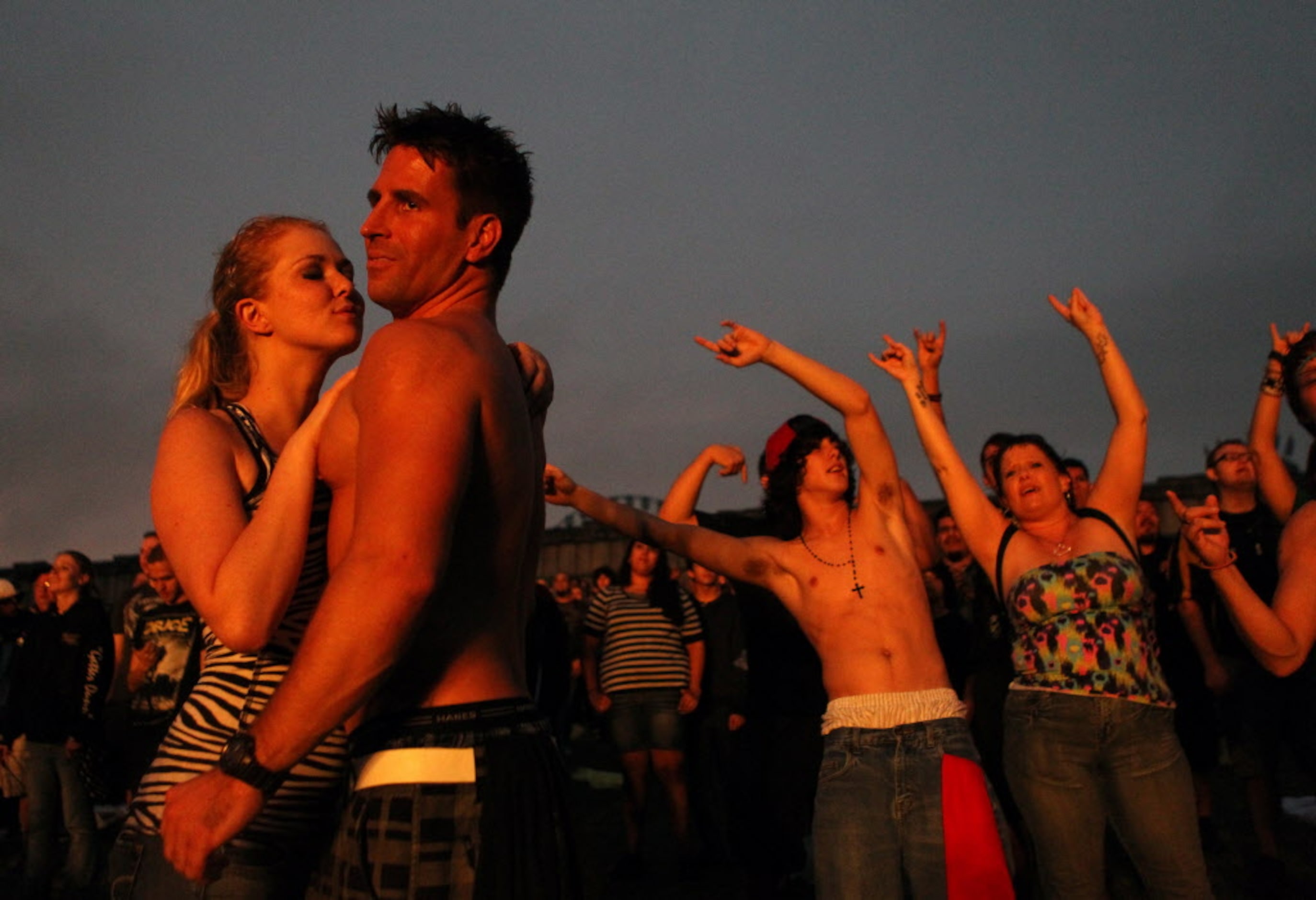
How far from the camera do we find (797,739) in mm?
6473

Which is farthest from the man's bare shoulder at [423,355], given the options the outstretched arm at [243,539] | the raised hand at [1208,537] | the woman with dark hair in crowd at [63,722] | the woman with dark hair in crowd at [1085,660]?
the woman with dark hair in crowd at [63,722]

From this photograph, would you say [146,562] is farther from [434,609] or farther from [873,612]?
[434,609]

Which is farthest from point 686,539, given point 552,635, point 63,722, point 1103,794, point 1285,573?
point 63,722

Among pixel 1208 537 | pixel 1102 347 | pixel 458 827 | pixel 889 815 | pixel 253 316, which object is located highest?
pixel 1102 347

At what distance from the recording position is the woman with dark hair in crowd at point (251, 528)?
92.0 inches

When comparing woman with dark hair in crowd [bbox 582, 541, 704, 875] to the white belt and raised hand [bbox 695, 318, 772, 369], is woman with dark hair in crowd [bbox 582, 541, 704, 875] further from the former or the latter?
the white belt

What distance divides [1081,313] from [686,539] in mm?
2077

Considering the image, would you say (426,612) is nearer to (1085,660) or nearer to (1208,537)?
(1208,537)

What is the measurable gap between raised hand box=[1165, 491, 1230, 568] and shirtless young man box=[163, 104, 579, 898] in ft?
7.60

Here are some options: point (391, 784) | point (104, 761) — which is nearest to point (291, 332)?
point (391, 784)

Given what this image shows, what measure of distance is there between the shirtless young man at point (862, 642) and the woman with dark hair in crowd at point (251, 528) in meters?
2.32

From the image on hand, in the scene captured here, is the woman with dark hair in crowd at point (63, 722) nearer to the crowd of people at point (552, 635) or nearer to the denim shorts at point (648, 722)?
the crowd of people at point (552, 635)

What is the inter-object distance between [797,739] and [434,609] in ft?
15.2

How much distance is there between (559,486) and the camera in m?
5.23
